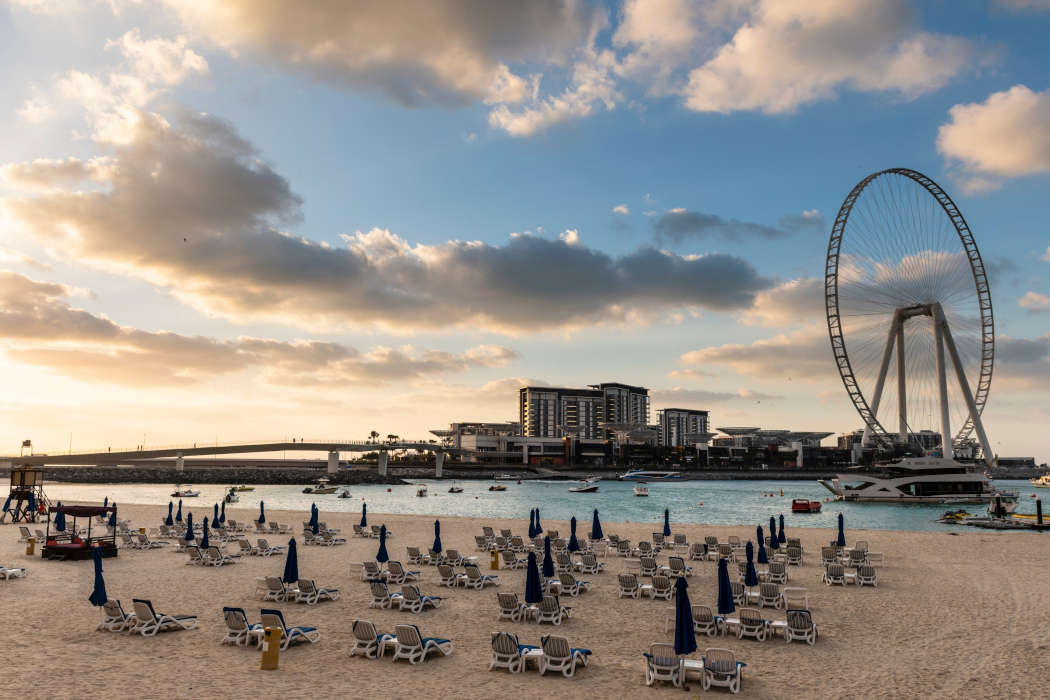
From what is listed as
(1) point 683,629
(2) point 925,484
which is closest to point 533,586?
(1) point 683,629

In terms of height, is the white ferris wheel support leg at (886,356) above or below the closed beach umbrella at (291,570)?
above

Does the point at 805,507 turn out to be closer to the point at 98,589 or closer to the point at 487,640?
the point at 487,640

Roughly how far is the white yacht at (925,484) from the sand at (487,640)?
8153cm

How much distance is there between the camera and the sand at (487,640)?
13367 millimetres

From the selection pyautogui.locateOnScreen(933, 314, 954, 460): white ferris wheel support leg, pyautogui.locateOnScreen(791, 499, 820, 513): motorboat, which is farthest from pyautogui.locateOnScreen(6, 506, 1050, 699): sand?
pyautogui.locateOnScreen(933, 314, 954, 460): white ferris wheel support leg

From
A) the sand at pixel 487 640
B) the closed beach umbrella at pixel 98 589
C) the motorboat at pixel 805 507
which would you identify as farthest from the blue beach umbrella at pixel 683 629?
the motorboat at pixel 805 507

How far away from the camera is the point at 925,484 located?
4102 inches

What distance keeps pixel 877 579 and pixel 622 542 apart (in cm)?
1004

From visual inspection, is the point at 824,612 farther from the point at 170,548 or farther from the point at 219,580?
the point at 170,548

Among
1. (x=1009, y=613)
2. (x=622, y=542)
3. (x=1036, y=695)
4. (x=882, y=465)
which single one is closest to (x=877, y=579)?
(x=1009, y=613)

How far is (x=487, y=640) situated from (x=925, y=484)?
4151 inches

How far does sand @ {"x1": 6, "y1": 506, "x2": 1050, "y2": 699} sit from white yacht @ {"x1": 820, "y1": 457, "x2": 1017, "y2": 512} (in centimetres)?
8153

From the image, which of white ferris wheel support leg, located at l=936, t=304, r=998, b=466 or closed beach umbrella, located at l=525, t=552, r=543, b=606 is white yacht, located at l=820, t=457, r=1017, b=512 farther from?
closed beach umbrella, located at l=525, t=552, r=543, b=606

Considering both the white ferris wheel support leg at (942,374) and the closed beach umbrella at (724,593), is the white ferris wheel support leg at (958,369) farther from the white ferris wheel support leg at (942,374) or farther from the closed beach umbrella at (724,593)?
the closed beach umbrella at (724,593)
